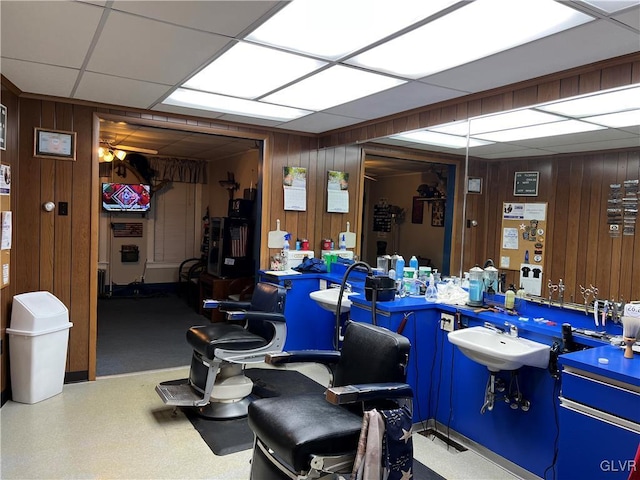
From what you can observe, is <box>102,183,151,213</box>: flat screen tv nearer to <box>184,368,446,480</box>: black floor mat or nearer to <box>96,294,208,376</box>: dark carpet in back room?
<box>96,294,208,376</box>: dark carpet in back room

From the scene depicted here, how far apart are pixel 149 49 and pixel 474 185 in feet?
8.40

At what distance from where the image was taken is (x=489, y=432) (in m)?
2.92

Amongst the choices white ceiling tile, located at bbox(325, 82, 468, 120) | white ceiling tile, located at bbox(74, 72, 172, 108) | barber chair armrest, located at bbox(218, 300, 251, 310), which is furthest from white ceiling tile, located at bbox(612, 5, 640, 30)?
barber chair armrest, located at bbox(218, 300, 251, 310)

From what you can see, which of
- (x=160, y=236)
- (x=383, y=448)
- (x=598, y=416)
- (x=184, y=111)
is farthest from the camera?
(x=160, y=236)

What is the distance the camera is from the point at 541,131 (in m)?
3.21

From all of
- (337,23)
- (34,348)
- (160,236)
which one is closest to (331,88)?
(337,23)

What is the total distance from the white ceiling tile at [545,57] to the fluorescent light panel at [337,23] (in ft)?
2.17

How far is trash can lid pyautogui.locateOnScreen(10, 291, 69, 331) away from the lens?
343cm

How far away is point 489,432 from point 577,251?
1.29m

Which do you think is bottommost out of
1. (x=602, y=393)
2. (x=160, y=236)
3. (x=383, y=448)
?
(x=383, y=448)

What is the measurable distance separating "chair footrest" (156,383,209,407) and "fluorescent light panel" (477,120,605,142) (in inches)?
116

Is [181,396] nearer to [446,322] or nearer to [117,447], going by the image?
[117,447]

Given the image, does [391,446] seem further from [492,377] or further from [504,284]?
[504,284]

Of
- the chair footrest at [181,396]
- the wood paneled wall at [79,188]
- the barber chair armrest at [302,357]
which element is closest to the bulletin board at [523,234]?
the wood paneled wall at [79,188]
